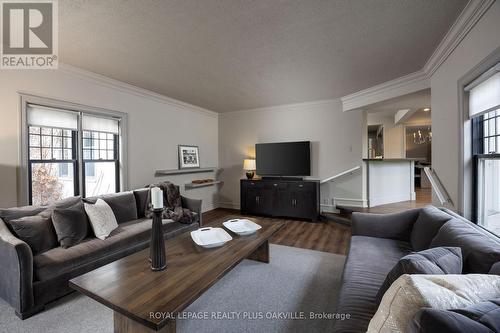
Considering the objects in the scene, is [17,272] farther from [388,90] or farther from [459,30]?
[388,90]

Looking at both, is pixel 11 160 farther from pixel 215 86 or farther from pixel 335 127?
pixel 335 127

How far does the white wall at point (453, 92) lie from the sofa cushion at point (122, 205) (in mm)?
4006

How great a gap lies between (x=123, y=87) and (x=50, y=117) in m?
1.16

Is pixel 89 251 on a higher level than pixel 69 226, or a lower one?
lower

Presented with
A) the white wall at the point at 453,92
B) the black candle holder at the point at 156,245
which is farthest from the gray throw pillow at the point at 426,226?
the black candle holder at the point at 156,245

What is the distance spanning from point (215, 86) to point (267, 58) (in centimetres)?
134

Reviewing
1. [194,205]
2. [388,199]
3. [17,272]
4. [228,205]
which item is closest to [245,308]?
[17,272]

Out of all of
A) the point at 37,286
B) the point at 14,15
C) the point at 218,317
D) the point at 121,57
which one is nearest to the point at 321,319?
the point at 218,317

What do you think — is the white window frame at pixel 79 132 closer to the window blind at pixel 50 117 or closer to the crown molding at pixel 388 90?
the window blind at pixel 50 117

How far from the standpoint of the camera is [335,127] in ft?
15.9

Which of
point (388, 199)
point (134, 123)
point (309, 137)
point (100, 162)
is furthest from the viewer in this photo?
point (309, 137)

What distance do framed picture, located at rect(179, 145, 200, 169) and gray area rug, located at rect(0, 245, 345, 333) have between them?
302 centimetres

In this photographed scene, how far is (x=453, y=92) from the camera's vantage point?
2369 mm

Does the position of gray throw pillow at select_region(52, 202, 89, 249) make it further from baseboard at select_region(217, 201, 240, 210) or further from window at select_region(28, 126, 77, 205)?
baseboard at select_region(217, 201, 240, 210)
